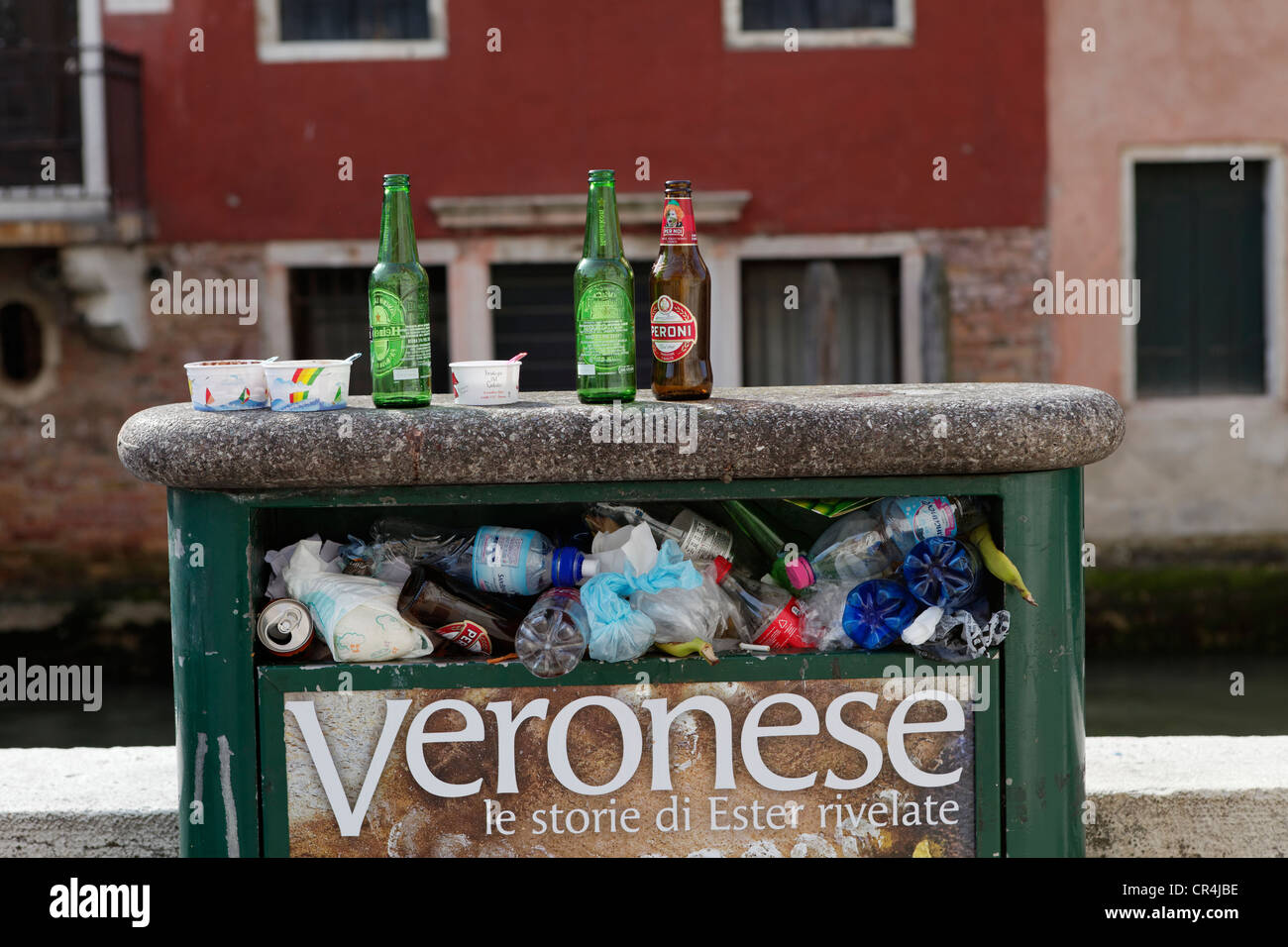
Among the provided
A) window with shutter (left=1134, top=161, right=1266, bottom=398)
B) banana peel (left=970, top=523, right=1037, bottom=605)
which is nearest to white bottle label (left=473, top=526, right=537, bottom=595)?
banana peel (left=970, top=523, right=1037, bottom=605)

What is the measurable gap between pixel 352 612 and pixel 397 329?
448mm

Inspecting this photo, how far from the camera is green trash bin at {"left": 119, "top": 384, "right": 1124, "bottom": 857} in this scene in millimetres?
2086

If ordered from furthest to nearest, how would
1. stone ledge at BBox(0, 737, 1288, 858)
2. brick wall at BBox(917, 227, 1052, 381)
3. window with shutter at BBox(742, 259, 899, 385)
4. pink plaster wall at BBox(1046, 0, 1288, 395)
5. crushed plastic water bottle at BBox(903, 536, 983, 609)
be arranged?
window with shutter at BBox(742, 259, 899, 385)
brick wall at BBox(917, 227, 1052, 381)
pink plaster wall at BBox(1046, 0, 1288, 395)
stone ledge at BBox(0, 737, 1288, 858)
crushed plastic water bottle at BBox(903, 536, 983, 609)

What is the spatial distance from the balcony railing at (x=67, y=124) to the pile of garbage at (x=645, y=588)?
7.93 m

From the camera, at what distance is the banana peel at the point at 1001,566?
2127 millimetres

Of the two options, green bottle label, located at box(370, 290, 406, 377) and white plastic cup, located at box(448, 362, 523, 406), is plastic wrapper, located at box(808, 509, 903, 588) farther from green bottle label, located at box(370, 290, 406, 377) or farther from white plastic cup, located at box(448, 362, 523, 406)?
green bottle label, located at box(370, 290, 406, 377)

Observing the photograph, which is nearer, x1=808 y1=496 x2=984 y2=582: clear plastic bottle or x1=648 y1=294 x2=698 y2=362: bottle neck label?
x1=808 y1=496 x2=984 y2=582: clear plastic bottle

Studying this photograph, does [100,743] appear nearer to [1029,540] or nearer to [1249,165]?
[1029,540]

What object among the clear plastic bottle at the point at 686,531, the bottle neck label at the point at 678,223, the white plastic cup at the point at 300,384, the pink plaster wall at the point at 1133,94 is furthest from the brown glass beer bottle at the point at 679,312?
the pink plaster wall at the point at 1133,94

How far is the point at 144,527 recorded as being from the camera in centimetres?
995

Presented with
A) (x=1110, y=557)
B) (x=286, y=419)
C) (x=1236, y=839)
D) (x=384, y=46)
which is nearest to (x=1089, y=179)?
(x=1110, y=557)

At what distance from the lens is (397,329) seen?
228 centimetres

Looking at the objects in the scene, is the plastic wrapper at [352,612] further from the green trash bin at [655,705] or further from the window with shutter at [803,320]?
the window with shutter at [803,320]
